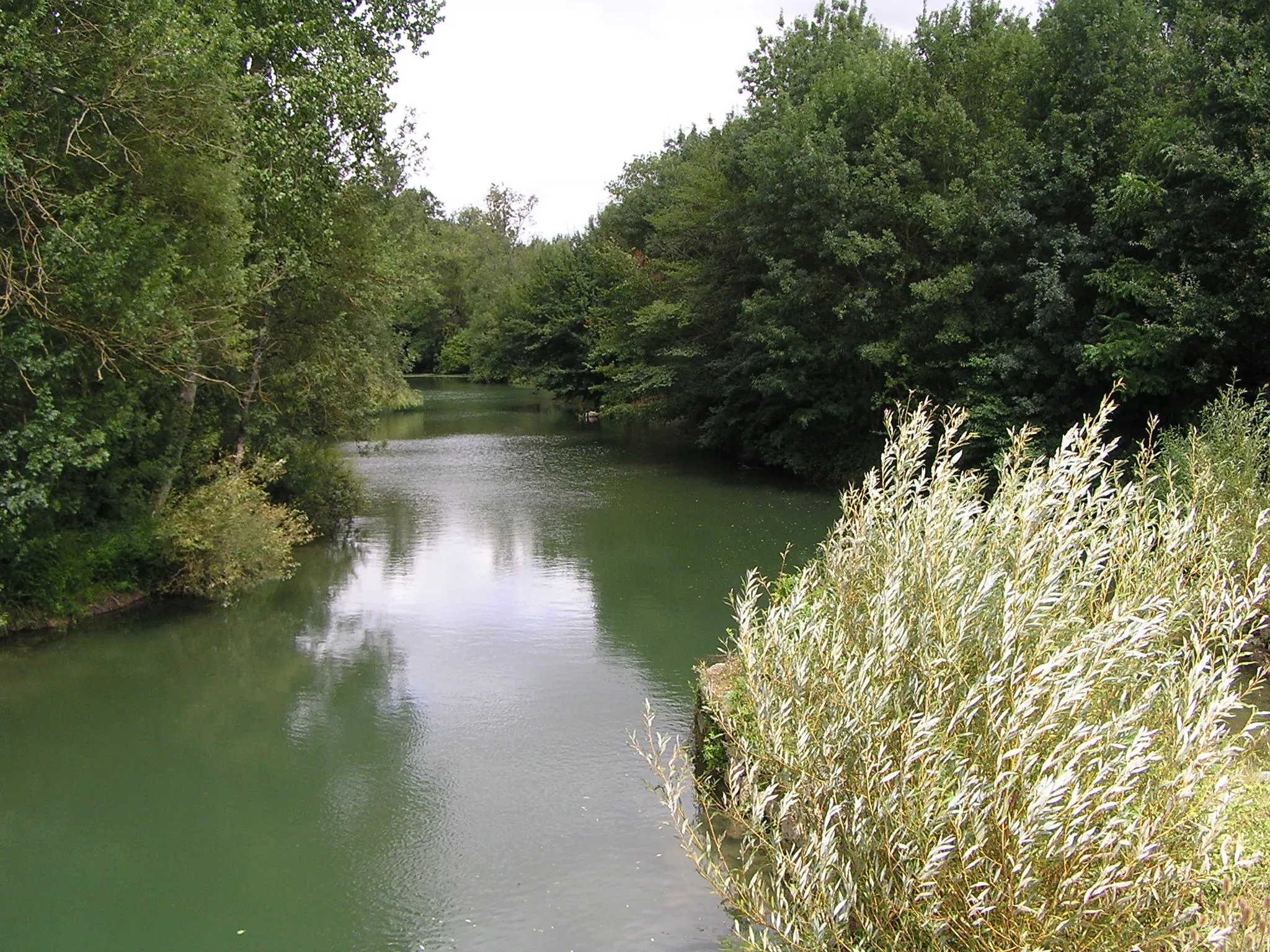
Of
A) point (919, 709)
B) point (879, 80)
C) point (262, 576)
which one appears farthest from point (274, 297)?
point (919, 709)

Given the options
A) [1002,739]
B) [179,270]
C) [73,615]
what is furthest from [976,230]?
[1002,739]

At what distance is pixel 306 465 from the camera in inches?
754

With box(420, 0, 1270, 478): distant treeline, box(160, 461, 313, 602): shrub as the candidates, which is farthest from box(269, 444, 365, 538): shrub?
box(420, 0, 1270, 478): distant treeline

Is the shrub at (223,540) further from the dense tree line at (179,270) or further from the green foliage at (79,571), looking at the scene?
the green foliage at (79,571)

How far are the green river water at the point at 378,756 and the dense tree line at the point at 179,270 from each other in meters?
1.52

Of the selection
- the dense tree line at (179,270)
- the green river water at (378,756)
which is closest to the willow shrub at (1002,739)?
the green river water at (378,756)

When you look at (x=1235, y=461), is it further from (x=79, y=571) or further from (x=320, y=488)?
(x=320, y=488)

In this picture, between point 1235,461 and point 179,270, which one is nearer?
point 1235,461

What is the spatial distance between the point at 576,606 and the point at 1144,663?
11.2 m

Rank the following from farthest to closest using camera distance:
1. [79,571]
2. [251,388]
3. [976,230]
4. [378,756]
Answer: [976,230]
[251,388]
[79,571]
[378,756]

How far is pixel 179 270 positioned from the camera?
40.2 feet

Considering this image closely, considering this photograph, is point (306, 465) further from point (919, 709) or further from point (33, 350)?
point (919, 709)

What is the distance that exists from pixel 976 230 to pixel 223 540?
1507 centimetres

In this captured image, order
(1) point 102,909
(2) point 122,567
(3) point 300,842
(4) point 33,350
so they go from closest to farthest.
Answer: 1. (1) point 102,909
2. (3) point 300,842
3. (4) point 33,350
4. (2) point 122,567
